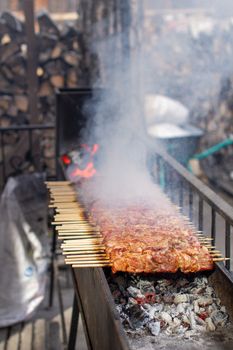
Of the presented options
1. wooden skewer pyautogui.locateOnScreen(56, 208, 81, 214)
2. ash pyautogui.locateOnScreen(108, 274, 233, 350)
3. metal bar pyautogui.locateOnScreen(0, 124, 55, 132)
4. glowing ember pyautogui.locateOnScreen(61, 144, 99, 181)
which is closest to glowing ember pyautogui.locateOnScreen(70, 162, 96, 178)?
glowing ember pyautogui.locateOnScreen(61, 144, 99, 181)

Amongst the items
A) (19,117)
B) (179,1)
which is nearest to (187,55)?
(19,117)

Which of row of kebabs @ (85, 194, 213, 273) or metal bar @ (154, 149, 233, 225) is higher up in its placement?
metal bar @ (154, 149, 233, 225)

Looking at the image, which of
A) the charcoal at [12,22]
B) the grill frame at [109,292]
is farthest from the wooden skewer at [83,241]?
the charcoal at [12,22]

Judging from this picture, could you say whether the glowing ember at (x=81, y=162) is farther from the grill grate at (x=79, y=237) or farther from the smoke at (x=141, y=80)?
the grill grate at (x=79, y=237)

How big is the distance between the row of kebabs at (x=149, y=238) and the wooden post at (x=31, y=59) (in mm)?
4098

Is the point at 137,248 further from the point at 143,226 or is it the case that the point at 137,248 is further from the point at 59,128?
the point at 59,128

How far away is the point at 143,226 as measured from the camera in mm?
3811

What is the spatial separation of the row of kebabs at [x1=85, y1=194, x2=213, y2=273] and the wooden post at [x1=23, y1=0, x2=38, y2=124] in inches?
161

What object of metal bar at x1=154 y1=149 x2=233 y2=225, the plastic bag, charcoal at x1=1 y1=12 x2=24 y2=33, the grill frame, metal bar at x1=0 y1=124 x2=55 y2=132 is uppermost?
charcoal at x1=1 y1=12 x2=24 y2=33

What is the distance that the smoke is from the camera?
5.34 meters

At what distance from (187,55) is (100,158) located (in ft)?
18.6

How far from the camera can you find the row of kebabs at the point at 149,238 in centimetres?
330

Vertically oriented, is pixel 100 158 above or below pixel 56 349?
above

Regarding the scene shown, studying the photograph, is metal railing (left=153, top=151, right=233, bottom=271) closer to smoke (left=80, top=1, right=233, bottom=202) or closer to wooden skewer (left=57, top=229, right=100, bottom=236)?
smoke (left=80, top=1, right=233, bottom=202)
